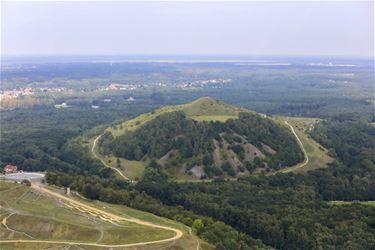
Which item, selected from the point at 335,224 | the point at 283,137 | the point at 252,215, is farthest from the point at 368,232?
the point at 283,137

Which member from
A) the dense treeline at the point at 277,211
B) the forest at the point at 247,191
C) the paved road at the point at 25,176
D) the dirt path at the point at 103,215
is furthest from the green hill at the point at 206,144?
the dirt path at the point at 103,215

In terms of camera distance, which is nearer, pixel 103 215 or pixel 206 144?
pixel 103 215

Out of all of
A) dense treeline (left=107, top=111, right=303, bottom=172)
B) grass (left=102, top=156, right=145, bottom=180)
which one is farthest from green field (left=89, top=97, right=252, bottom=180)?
dense treeline (left=107, top=111, right=303, bottom=172)

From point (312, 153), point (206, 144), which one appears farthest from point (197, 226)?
point (312, 153)

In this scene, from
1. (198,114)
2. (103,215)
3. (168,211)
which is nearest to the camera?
(103,215)

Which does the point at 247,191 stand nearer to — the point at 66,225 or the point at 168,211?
the point at 168,211

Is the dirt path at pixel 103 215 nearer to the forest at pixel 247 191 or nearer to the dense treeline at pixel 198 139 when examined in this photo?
the forest at pixel 247 191

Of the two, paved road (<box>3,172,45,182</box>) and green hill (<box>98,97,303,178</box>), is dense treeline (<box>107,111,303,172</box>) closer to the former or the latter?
green hill (<box>98,97,303,178</box>)

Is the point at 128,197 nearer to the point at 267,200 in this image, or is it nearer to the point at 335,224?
the point at 267,200
